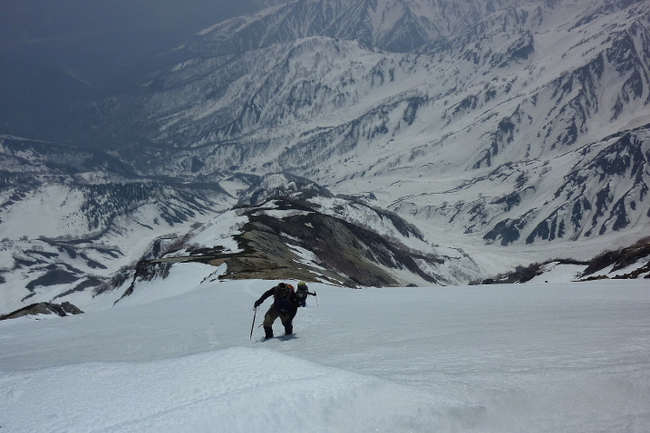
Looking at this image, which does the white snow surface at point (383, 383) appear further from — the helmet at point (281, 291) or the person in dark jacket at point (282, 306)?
the helmet at point (281, 291)

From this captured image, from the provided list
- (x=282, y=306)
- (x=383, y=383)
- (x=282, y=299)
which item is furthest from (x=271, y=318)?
(x=383, y=383)

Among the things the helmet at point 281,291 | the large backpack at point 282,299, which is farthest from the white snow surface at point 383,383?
the helmet at point 281,291

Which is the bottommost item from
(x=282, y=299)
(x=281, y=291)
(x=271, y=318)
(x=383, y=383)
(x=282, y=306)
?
(x=383, y=383)

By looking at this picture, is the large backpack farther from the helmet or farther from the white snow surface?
the white snow surface

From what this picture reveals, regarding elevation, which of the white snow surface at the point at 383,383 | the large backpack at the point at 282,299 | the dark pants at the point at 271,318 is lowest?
the white snow surface at the point at 383,383

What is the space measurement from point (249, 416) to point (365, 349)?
462 cm

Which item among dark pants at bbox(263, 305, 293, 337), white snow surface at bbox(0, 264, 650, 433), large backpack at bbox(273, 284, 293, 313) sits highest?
large backpack at bbox(273, 284, 293, 313)

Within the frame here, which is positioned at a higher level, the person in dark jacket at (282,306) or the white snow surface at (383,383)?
the person in dark jacket at (282,306)

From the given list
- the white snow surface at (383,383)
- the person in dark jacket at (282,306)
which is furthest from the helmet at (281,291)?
the white snow surface at (383,383)

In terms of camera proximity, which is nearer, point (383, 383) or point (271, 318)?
point (383, 383)

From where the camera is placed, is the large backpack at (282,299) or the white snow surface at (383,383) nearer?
the white snow surface at (383,383)

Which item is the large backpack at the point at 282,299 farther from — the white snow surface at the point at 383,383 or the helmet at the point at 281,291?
the white snow surface at the point at 383,383

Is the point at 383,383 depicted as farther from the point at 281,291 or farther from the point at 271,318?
the point at 271,318

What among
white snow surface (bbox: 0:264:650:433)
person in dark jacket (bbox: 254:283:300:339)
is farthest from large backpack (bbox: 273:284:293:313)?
white snow surface (bbox: 0:264:650:433)
